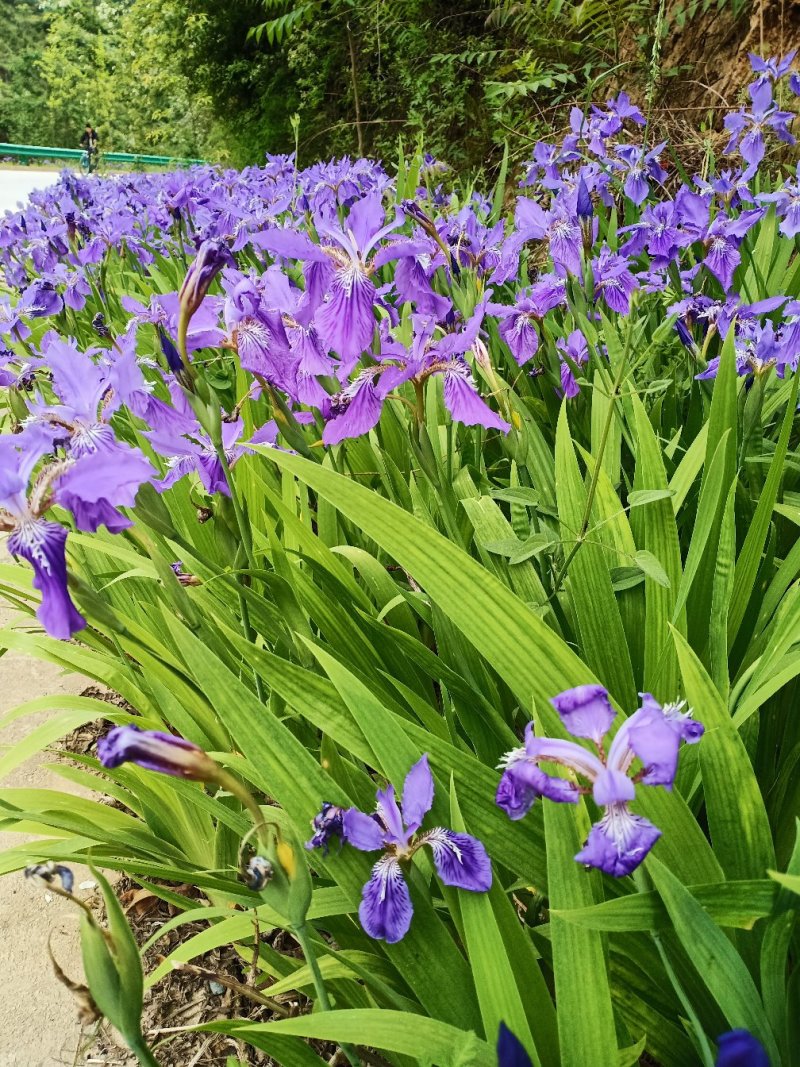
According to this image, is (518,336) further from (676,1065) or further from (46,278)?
(46,278)

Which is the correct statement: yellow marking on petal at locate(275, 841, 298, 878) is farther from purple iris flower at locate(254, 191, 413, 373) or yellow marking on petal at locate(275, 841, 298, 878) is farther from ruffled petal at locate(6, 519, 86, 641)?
purple iris flower at locate(254, 191, 413, 373)

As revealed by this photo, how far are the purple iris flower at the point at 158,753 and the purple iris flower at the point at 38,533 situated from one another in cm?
16

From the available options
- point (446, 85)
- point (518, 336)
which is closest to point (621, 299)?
point (518, 336)

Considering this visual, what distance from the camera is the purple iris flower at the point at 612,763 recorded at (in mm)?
629

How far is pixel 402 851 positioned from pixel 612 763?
13.2 inches

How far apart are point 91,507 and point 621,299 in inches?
57.7

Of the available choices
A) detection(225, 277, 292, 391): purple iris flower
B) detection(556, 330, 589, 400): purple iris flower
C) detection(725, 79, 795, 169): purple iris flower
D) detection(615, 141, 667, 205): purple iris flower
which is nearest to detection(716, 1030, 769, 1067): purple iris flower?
detection(225, 277, 292, 391): purple iris flower

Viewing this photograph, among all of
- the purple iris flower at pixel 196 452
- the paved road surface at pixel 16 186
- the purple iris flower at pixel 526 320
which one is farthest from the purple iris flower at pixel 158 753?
the paved road surface at pixel 16 186

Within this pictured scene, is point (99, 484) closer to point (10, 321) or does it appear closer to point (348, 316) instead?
point (348, 316)

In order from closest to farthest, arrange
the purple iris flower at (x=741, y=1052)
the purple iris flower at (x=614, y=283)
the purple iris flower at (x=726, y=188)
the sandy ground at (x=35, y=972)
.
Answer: the purple iris flower at (x=741, y=1052) → the sandy ground at (x=35, y=972) → the purple iris flower at (x=614, y=283) → the purple iris flower at (x=726, y=188)

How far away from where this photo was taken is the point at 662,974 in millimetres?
912

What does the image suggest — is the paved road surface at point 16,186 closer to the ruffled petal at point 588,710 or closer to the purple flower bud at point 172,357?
the purple flower bud at point 172,357

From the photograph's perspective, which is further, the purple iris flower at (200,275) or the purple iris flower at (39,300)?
the purple iris flower at (39,300)

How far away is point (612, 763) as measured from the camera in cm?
65
